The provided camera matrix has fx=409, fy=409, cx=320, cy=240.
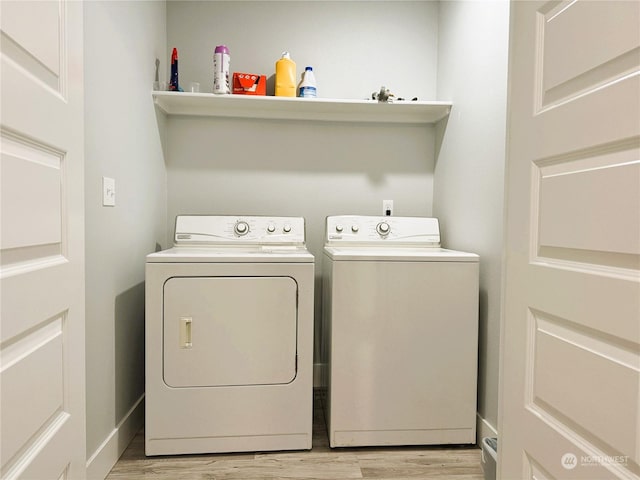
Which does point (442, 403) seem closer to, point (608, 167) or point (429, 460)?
point (429, 460)

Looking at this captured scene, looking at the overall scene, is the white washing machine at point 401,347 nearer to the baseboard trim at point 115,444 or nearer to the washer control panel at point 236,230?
the washer control panel at point 236,230

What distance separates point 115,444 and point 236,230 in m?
1.13

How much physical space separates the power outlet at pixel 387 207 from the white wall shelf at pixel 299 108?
504mm

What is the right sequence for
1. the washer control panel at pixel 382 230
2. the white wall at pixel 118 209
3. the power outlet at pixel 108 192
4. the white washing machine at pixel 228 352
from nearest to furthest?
1. the white wall at pixel 118 209
2. the power outlet at pixel 108 192
3. the white washing machine at pixel 228 352
4. the washer control panel at pixel 382 230

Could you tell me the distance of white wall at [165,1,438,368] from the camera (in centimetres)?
247

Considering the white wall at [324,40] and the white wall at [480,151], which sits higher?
the white wall at [324,40]

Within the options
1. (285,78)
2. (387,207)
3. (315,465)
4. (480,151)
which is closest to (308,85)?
(285,78)

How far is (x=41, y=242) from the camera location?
0.81 m

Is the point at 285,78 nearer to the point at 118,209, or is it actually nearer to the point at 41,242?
the point at 118,209

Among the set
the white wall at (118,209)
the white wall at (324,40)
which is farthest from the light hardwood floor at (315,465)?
the white wall at (324,40)

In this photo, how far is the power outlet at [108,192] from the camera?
62.9 inches

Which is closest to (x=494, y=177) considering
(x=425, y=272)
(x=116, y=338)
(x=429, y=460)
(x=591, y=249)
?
(x=425, y=272)

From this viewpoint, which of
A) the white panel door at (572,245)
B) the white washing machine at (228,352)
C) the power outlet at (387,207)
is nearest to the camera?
the white panel door at (572,245)

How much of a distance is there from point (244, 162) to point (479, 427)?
1913 millimetres
